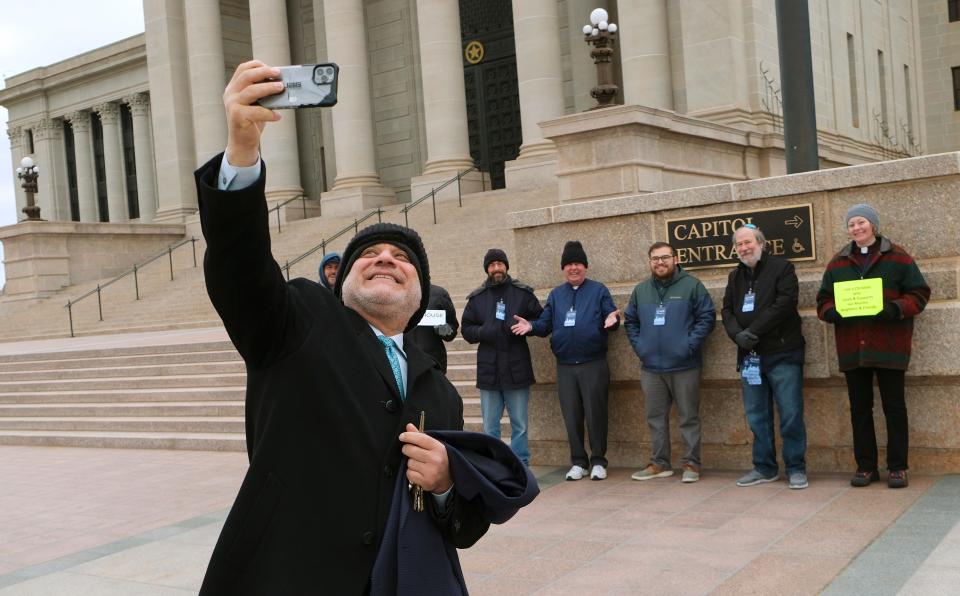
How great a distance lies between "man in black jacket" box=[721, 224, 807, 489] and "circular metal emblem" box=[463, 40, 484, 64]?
84.3 feet

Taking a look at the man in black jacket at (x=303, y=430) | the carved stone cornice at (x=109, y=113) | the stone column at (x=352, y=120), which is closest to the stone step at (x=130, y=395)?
the man in black jacket at (x=303, y=430)

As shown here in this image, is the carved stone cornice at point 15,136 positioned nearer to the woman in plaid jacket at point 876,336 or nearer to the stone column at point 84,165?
the stone column at point 84,165

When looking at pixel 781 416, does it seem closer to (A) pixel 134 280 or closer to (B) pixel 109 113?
(A) pixel 134 280

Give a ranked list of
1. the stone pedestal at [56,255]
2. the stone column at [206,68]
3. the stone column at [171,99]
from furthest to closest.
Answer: the stone column at [171,99] < the stone column at [206,68] < the stone pedestal at [56,255]

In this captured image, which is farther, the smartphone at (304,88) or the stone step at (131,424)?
the stone step at (131,424)

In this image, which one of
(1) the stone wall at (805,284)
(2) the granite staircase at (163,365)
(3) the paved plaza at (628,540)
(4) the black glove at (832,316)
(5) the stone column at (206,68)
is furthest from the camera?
(5) the stone column at (206,68)

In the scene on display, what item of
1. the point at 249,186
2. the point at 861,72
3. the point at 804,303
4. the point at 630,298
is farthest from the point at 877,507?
the point at 861,72

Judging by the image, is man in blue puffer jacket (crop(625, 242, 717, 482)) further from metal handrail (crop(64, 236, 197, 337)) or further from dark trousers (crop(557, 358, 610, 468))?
metal handrail (crop(64, 236, 197, 337))

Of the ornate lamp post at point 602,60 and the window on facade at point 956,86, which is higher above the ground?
the window on facade at point 956,86

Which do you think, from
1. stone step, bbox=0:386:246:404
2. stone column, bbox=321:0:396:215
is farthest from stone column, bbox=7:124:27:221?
stone step, bbox=0:386:246:404

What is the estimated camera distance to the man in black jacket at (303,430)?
2471 mm

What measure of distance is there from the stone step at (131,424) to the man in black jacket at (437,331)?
4636 mm

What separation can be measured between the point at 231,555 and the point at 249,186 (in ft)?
3.18

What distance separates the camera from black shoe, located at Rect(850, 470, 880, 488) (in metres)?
7.73
